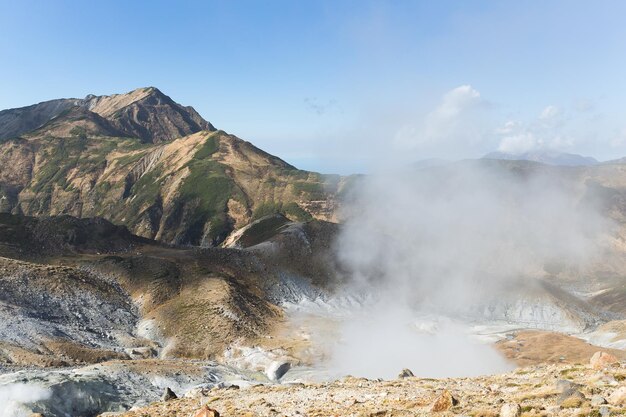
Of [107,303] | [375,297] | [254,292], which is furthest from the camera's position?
[375,297]

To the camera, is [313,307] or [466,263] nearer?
[313,307]

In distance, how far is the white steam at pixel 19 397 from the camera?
45875mm

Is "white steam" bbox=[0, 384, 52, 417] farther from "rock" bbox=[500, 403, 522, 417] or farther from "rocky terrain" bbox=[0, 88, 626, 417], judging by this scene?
"rock" bbox=[500, 403, 522, 417]

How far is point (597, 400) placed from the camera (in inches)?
827

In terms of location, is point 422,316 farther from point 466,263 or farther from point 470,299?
point 466,263

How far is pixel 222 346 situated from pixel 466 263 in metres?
102

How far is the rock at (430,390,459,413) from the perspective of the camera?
2491 centimetres

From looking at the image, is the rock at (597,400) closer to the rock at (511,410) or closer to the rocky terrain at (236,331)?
the rocky terrain at (236,331)

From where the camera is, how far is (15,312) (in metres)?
84.4

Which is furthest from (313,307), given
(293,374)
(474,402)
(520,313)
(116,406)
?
(474,402)

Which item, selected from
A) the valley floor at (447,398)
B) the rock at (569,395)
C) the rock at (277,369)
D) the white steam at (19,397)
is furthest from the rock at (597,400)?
the rock at (277,369)

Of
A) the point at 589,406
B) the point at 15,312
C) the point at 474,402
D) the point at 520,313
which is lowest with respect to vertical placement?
the point at 520,313

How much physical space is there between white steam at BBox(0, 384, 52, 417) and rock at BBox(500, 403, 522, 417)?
44682 millimetres

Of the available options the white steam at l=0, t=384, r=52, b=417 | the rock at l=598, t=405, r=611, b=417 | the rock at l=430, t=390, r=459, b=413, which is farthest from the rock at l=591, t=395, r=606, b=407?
the white steam at l=0, t=384, r=52, b=417
